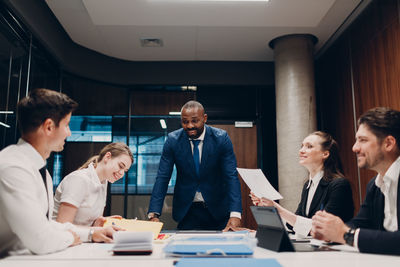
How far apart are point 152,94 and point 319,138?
3222 millimetres

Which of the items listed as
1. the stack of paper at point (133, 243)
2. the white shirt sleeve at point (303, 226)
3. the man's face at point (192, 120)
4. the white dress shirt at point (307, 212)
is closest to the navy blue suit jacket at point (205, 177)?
the man's face at point (192, 120)

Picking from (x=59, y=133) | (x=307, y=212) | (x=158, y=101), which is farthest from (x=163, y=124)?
(x=59, y=133)

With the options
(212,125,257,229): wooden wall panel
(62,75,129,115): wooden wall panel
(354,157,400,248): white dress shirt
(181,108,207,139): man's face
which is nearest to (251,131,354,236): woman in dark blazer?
(354,157,400,248): white dress shirt

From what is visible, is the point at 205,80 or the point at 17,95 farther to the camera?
the point at 205,80

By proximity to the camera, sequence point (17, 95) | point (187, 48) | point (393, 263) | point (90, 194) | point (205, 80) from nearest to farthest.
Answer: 1. point (393, 263)
2. point (90, 194)
3. point (17, 95)
4. point (187, 48)
5. point (205, 80)

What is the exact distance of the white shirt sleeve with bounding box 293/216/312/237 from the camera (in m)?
1.92

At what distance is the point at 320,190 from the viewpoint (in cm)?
221

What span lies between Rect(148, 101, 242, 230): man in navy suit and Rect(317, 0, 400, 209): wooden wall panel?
1645 millimetres

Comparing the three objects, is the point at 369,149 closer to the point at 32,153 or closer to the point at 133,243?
the point at 133,243

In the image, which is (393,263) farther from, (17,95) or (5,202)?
(17,95)

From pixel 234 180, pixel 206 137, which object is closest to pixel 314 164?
pixel 234 180

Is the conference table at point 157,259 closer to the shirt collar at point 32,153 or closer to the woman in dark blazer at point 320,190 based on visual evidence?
the shirt collar at point 32,153

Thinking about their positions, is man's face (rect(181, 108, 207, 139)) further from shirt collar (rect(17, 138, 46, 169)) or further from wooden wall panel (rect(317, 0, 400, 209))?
wooden wall panel (rect(317, 0, 400, 209))

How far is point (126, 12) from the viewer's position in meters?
3.71
